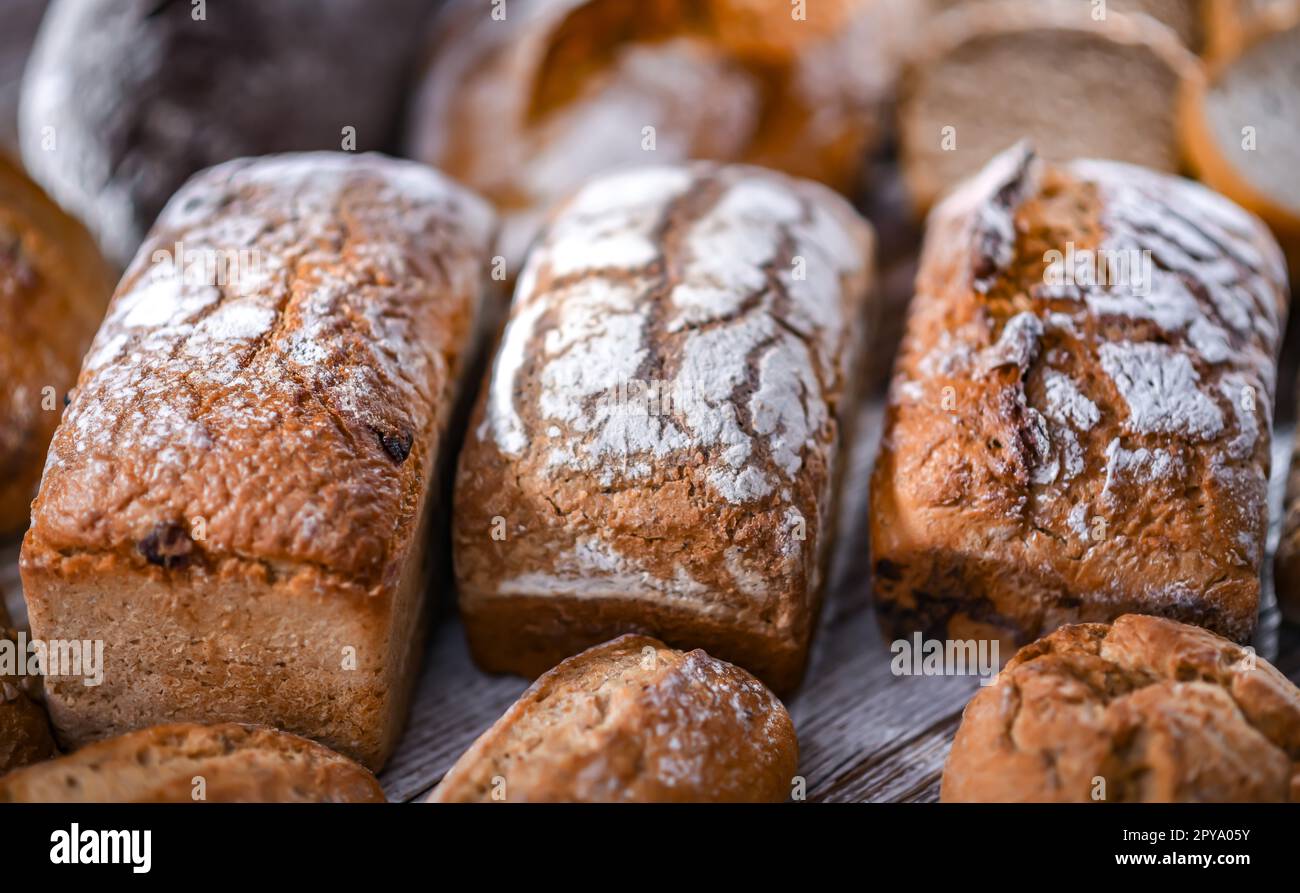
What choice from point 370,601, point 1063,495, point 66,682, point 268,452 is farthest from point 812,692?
point 66,682

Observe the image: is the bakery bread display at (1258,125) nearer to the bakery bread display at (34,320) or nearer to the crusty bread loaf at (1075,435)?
the crusty bread loaf at (1075,435)

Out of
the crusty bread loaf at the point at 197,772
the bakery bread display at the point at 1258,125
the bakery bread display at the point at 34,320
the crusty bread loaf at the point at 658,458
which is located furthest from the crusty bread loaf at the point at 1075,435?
the bakery bread display at the point at 34,320

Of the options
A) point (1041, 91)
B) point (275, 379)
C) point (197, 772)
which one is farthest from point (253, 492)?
point (1041, 91)

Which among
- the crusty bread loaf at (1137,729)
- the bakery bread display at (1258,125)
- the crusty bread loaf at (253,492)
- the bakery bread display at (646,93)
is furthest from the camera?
the bakery bread display at (646,93)

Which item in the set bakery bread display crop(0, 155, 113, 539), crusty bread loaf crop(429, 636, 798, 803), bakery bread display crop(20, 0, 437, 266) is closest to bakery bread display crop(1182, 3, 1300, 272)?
crusty bread loaf crop(429, 636, 798, 803)

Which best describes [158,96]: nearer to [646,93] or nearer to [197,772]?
[646,93]

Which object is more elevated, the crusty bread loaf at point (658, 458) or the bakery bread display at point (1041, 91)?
the bakery bread display at point (1041, 91)
